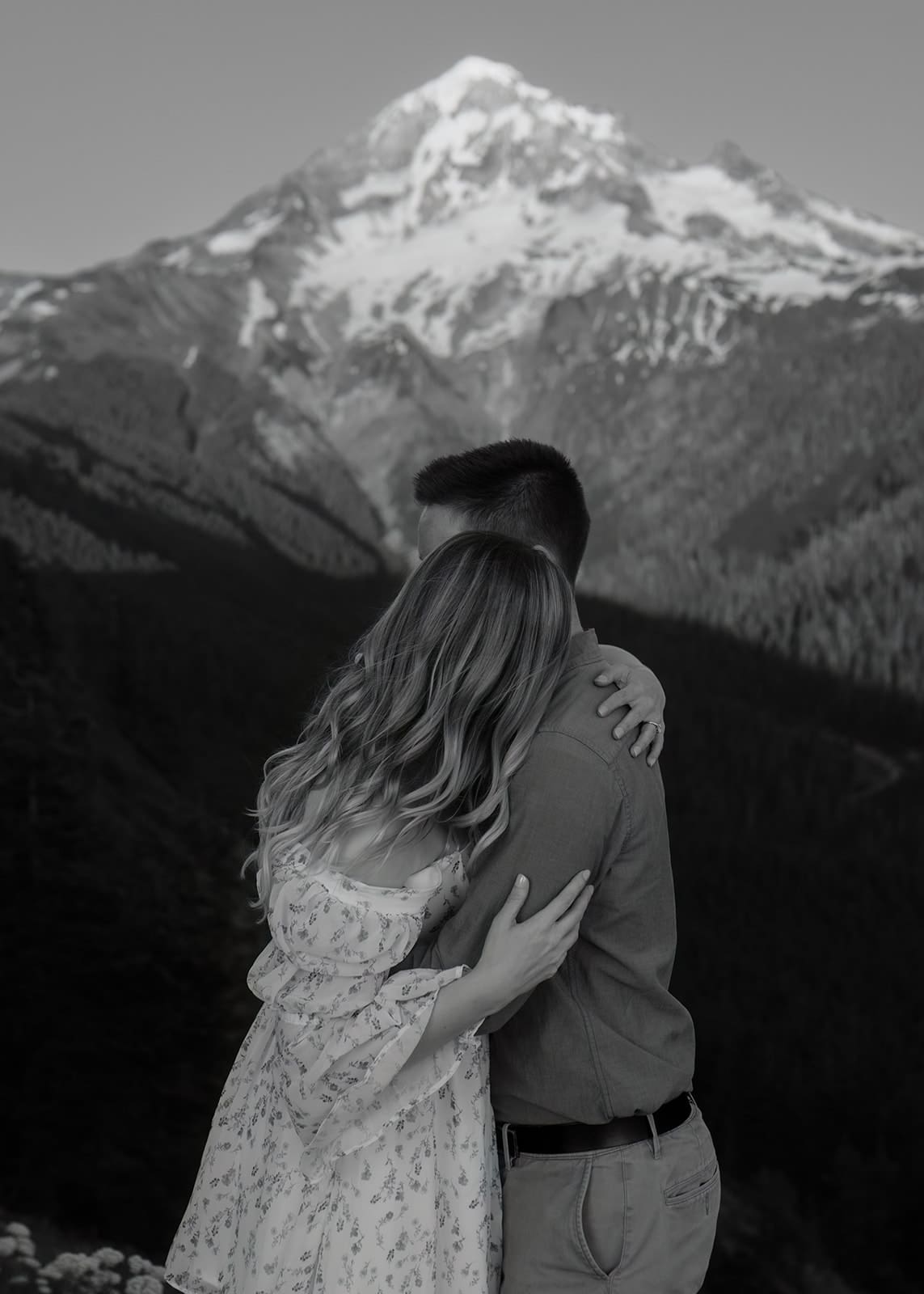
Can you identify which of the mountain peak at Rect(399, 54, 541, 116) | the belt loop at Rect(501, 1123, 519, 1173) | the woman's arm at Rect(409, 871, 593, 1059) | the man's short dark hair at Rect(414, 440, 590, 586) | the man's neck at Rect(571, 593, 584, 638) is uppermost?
the mountain peak at Rect(399, 54, 541, 116)

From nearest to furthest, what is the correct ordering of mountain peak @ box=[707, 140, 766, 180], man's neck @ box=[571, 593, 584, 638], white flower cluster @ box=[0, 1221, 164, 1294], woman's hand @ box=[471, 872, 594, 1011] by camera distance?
woman's hand @ box=[471, 872, 594, 1011], man's neck @ box=[571, 593, 584, 638], white flower cluster @ box=[0, 1221, 164, 1294], mountain peak @ box=[707, 140, 766, 180]

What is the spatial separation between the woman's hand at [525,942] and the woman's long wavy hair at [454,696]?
0.16 m

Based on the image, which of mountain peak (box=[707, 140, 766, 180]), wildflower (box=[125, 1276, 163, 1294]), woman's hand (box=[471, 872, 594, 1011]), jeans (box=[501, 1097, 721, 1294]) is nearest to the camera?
woman's hand (box=[471, 872, 594, 1011])

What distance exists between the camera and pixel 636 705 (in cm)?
236

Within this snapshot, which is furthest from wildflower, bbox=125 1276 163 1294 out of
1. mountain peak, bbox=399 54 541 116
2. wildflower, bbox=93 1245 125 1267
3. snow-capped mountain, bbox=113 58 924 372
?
mountain peak, bbox=399 54 541 116

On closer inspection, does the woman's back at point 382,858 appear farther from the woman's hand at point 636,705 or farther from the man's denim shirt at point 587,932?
the woman's hand at point 636,705

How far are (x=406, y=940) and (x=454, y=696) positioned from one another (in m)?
0.49

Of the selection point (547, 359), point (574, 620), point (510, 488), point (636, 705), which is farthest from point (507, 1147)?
point (547, 359)

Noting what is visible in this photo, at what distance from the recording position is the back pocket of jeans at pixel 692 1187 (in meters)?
2.41

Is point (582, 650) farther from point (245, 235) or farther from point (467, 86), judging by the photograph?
point (467, 86)

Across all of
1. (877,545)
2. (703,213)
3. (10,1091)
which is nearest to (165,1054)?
(10,1091)

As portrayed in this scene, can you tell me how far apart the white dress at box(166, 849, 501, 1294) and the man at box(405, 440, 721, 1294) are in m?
0.08

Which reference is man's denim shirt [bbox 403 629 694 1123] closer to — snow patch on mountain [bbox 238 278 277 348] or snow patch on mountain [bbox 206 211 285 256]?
snow patch on mountain [bbox 238 278 277 348]

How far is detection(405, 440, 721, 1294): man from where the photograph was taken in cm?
229
